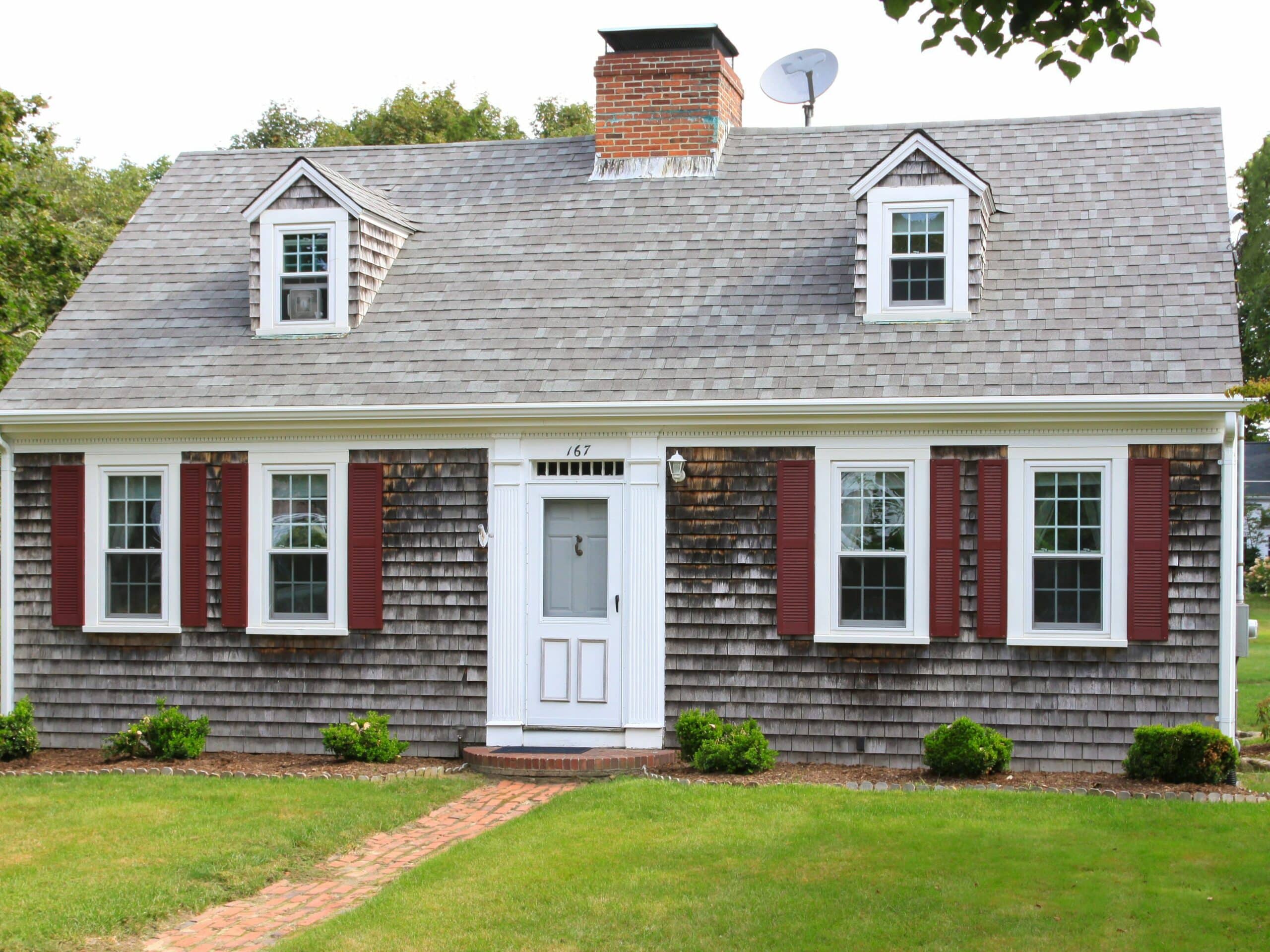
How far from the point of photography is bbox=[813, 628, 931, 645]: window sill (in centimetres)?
1128

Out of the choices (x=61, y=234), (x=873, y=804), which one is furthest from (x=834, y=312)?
(x=61, y=234)

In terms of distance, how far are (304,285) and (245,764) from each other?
4.50 m

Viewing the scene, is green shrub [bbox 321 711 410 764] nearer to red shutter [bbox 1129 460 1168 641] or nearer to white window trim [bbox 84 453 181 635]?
white window trim [bbox 84 453 181 635]

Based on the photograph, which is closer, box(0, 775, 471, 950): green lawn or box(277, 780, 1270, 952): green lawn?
box(277, 780, 1270, 952): green lawn

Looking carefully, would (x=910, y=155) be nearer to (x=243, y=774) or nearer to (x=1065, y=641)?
(x=1065, y=641)

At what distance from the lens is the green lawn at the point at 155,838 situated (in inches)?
290

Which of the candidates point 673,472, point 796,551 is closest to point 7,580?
point 673,472

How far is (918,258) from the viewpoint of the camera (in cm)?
1224

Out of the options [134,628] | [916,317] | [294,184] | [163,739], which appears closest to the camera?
[163,739]

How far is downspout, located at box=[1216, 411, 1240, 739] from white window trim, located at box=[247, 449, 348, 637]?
720cm

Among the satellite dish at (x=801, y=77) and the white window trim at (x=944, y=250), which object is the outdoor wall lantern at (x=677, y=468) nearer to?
the white window trim at (x=944, y=250)

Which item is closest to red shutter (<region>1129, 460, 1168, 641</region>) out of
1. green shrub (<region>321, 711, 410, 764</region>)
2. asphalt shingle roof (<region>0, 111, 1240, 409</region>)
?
asphalt shingle roof (<region>0, 111, 1240, 409</region>)

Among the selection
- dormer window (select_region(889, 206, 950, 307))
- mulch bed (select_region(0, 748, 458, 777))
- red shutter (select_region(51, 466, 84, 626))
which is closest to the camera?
mulch bed (select_region(0, 748, 458, 777))

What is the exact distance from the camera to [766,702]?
11555 mm
